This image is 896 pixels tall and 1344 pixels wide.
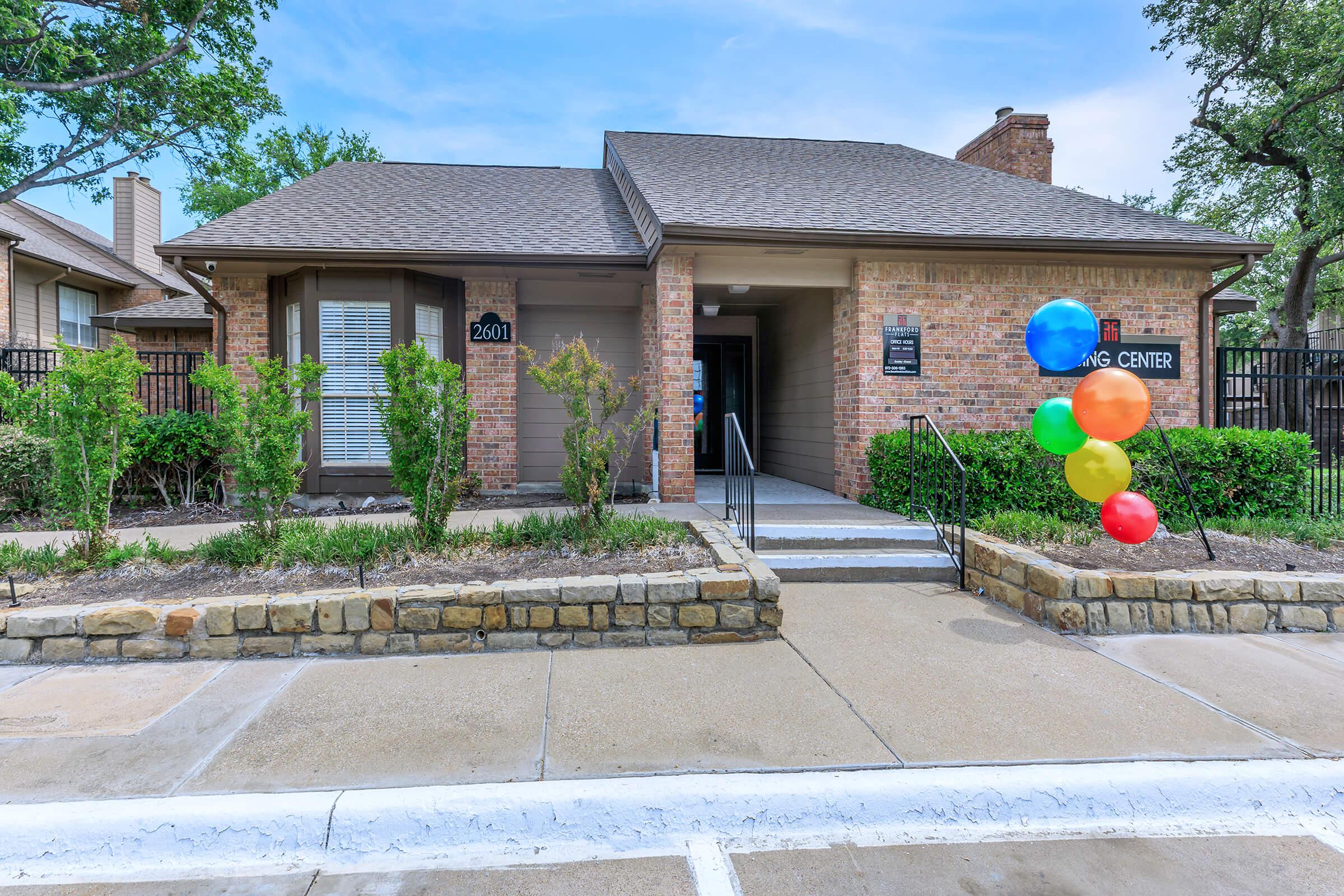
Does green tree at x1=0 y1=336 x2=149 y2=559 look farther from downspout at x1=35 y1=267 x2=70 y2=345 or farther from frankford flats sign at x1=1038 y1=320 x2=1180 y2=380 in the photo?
downspout at x1=35 y1=267 x2=70 y2=345

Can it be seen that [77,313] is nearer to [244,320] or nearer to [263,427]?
[244,320]

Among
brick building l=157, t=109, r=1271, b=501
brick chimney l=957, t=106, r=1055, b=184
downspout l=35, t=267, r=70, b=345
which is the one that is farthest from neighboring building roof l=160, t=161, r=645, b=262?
downspout l=35, t=267, r=70, b=345

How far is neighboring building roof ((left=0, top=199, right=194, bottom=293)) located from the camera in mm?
15359

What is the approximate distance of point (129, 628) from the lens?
4020 millimetres

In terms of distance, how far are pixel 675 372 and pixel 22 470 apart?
24.7ft

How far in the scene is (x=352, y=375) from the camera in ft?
27.6

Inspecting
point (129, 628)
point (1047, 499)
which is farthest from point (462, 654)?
point (1047, 499)

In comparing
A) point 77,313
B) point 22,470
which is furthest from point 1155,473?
point 77,313

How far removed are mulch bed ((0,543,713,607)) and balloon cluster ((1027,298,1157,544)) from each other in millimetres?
2849

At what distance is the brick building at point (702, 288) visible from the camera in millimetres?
7809

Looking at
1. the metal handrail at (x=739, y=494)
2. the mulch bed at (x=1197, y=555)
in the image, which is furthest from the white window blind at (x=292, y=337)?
the mulch bed at (x=1197, y=555)

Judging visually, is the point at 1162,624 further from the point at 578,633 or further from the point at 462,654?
the point at 462,654

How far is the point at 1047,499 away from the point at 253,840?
22.0 ft

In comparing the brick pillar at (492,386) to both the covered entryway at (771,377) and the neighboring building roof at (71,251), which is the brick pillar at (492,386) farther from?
the neighboring building roof at (71,251)
